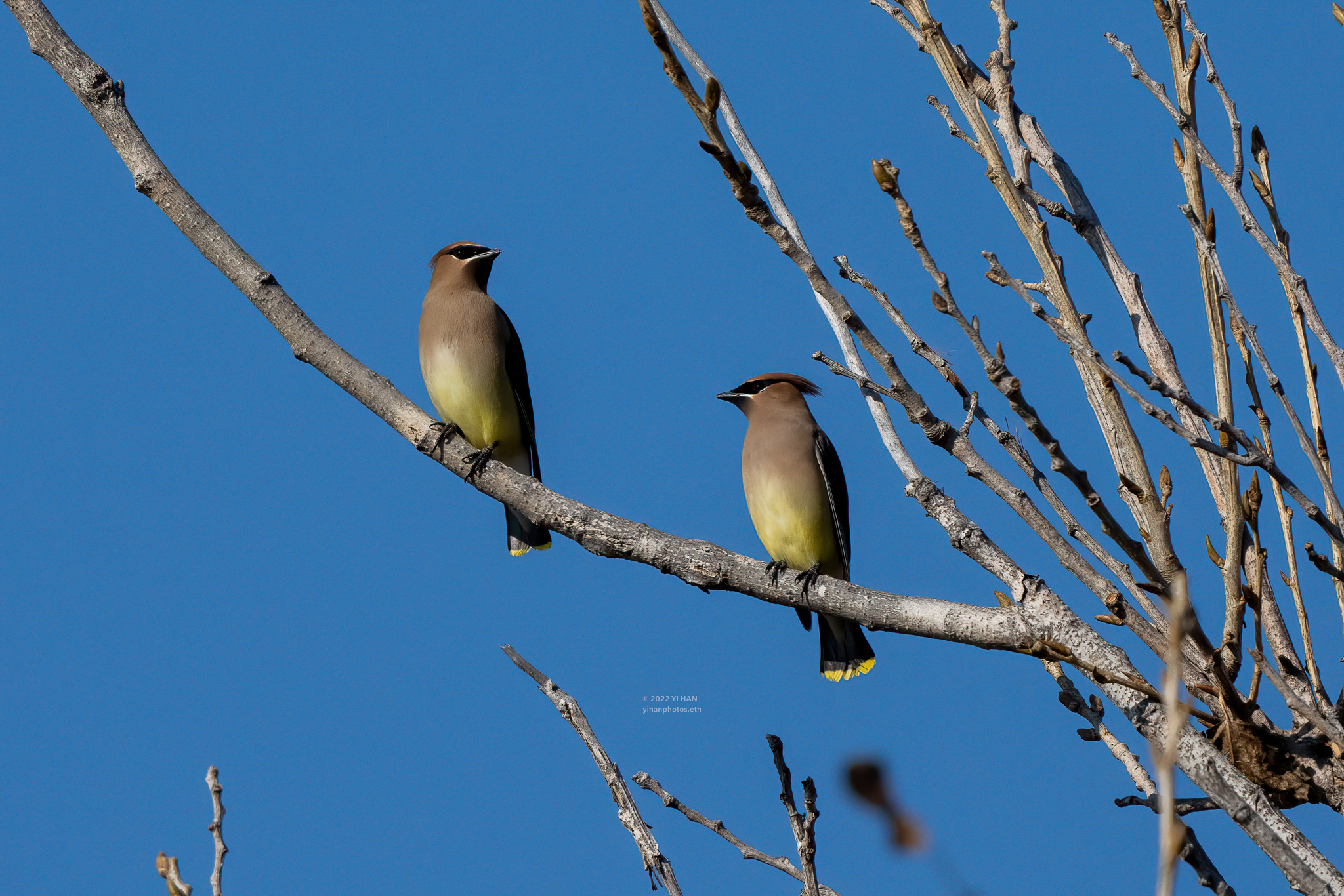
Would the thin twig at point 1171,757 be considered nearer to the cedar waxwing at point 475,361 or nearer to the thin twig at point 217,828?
the thin twig at point 217,828

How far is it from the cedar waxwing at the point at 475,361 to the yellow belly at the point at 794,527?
107 cm

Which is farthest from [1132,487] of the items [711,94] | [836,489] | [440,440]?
[836,489]

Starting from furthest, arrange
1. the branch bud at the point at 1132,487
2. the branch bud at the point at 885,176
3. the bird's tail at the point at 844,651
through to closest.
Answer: the bird's tail at the point at 844,651 < the branch bud at the point at 1132,487 < the branch bud at the point at 885,176

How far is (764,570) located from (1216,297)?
1243 mm

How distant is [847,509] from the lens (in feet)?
21.3

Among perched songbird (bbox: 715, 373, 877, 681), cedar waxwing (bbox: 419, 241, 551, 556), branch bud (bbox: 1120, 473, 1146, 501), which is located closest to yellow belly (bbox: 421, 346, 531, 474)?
cedar waxwing (bbox: 419, 241, 551, 556)

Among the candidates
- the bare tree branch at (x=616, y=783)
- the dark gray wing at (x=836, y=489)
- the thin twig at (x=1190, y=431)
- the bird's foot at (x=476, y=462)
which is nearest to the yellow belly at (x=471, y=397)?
the dark gray wing at (x=836, y=489)

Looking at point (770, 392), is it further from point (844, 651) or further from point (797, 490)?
point (844, 651)

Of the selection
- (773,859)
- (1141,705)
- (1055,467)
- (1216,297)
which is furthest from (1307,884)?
(1216,297)

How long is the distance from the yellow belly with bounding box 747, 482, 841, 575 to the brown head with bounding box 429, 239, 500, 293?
181 cm

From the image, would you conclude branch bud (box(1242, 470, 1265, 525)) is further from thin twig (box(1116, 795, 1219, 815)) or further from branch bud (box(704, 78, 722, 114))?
branch bud (box(704, 78, 722, 114))

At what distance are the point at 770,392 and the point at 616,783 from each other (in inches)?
164

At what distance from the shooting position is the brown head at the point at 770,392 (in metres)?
6.61

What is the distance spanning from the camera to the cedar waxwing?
20.1 ft
